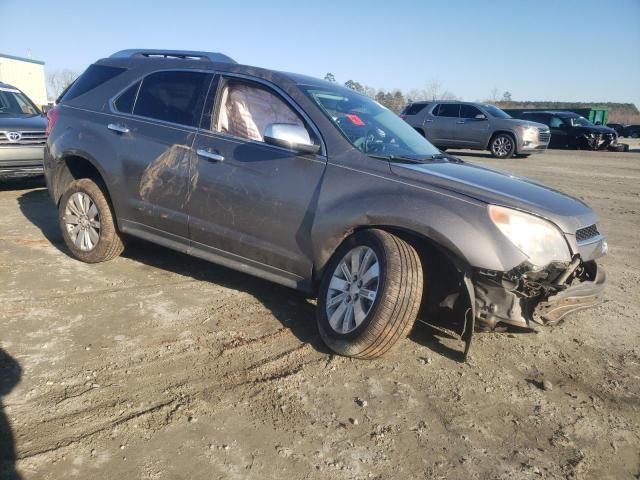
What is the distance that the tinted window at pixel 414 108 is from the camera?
703 inches

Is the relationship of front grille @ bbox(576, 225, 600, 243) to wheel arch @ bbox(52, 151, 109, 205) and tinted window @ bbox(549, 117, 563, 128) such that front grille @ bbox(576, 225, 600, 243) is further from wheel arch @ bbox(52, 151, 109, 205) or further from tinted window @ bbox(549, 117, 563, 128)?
tinted window @ bbox(549, 117, 563, 128)

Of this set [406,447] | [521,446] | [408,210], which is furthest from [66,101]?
[521,446]

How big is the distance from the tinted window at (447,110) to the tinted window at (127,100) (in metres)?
13.9

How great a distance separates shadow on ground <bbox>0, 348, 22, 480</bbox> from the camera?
219 centimetres

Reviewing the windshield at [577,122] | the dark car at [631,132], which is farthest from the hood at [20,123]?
the dark car at [631,132]

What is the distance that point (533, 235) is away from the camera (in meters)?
3.01

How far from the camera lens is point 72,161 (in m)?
5.00

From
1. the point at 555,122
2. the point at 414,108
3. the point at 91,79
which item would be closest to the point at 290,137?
the point at 91,79

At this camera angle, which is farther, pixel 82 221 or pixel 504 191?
pixel 82 221

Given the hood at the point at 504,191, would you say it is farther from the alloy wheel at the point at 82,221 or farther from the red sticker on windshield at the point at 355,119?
the alloy wheel at the point at 82,221

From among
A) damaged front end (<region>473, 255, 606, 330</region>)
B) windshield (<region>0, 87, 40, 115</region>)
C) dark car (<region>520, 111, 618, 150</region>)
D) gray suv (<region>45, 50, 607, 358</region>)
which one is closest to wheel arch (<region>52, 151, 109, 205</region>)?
gray suv (<region>45, 50, 607, 358</region>)

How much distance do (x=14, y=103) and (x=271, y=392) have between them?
8.93 meters

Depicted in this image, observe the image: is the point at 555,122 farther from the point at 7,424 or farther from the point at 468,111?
the point at 7,424

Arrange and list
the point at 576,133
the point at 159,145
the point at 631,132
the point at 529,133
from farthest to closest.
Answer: the point at 631,132
the point at 576,133
the point at 529,133
the point at 159,145
